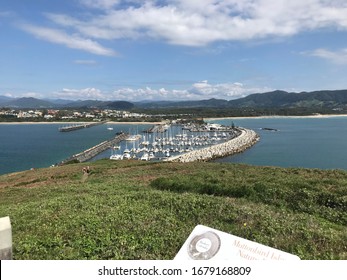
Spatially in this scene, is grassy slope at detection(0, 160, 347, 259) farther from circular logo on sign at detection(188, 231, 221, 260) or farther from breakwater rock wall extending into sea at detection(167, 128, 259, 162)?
breakwater rock wall extending into sea at detection(167, 128, 259, 162)

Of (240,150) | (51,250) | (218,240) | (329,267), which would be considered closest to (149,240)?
(51,250)

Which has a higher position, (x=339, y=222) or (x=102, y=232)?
(x=102, y=232)

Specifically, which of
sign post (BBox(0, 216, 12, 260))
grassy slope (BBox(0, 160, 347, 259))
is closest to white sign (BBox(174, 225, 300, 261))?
grassy slope (BBox(0, 160, 347, 259))

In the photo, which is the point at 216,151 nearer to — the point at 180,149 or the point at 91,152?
the point at 180,149

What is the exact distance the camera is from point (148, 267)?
4.07m

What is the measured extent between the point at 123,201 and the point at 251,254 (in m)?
7.39

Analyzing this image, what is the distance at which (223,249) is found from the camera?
4668mm

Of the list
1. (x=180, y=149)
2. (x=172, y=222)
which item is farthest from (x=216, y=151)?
(x=172, y=222)

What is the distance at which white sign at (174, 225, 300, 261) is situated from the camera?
4453 millimetres

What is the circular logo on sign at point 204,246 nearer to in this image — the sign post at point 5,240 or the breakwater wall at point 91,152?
the sign post at point 5,240

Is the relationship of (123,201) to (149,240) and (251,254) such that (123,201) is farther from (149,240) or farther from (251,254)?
(251,254)

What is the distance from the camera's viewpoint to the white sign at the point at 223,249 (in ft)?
14.6

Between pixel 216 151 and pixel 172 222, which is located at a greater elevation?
pixel 172 222

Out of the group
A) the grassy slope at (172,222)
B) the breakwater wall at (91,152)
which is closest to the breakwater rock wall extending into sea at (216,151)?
the breakwater wall at (91,152)
